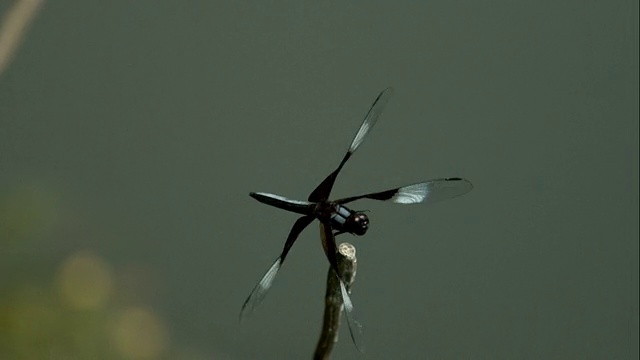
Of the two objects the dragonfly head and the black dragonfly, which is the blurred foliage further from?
the dragonfly head

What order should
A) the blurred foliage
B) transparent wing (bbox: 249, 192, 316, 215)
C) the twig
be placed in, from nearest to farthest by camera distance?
1. the twig
2. transparent wing (bbox: 249, 192, 316, 215)
3. the blurred foliage

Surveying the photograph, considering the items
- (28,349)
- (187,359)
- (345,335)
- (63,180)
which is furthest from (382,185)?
(28,349)

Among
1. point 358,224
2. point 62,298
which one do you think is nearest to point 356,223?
point 358,224

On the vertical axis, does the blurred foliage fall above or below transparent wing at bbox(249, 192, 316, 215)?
below

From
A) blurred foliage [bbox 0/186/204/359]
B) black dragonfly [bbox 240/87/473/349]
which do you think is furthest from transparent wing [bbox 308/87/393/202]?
blurred foliage [bbox 0/186/204/359]

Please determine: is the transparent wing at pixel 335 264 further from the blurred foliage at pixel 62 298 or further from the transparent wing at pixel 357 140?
the blurred foliage at pixel 62 298

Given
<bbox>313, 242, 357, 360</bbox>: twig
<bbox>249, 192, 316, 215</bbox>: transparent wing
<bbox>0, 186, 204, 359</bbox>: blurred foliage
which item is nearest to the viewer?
<bbox>313, 242, 357, 360</bbox>: twig

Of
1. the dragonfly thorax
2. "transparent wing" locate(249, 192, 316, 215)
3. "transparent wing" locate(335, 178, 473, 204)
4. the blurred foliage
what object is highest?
"transparent wing" locate(335, 178, 473, 204)

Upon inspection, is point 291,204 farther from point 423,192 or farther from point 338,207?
point 423,192

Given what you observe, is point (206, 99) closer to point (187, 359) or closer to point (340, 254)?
point (187, 359)
